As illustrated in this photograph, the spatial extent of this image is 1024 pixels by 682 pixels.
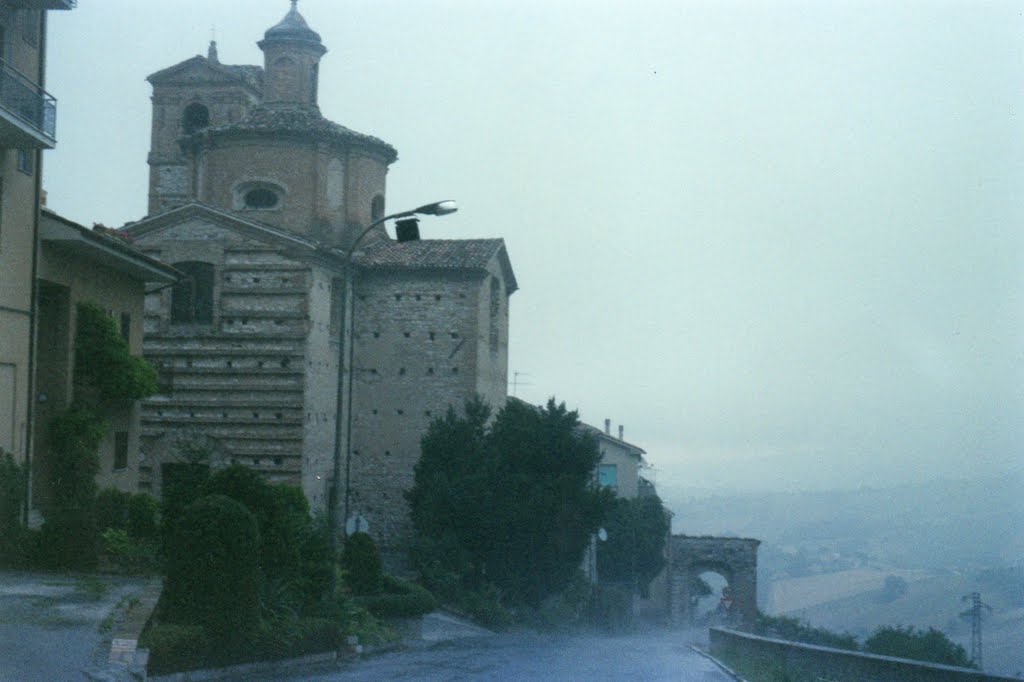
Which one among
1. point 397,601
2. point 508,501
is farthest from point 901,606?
point 397,601

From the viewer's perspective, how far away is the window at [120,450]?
89.6 feet

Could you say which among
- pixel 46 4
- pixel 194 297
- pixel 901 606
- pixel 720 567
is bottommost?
pixel 901 606

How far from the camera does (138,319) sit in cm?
2823

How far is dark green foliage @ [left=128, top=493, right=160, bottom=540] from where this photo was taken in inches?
893

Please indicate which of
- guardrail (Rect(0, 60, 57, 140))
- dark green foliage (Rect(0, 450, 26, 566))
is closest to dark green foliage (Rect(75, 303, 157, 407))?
guardrail (Rect(0, 60, 57, 140))

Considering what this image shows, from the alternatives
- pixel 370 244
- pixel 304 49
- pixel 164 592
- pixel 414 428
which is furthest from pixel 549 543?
pixel 164 592

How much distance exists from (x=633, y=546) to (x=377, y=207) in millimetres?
25070

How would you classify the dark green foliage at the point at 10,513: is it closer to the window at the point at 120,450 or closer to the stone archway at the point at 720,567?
the window at the point at 120,450

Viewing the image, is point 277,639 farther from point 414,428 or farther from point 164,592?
point 414,428

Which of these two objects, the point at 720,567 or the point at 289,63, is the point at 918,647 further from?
the point at 289,63

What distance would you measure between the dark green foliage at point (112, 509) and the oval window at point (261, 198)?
19.9 m

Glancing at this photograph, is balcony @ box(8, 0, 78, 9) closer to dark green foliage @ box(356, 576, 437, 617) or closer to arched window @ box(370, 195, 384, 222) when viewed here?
dark green foliage @ box(356, 576, 437, 617)

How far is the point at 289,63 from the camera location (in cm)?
4288

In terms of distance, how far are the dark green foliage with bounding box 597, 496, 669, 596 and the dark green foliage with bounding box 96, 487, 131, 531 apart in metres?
38.1
